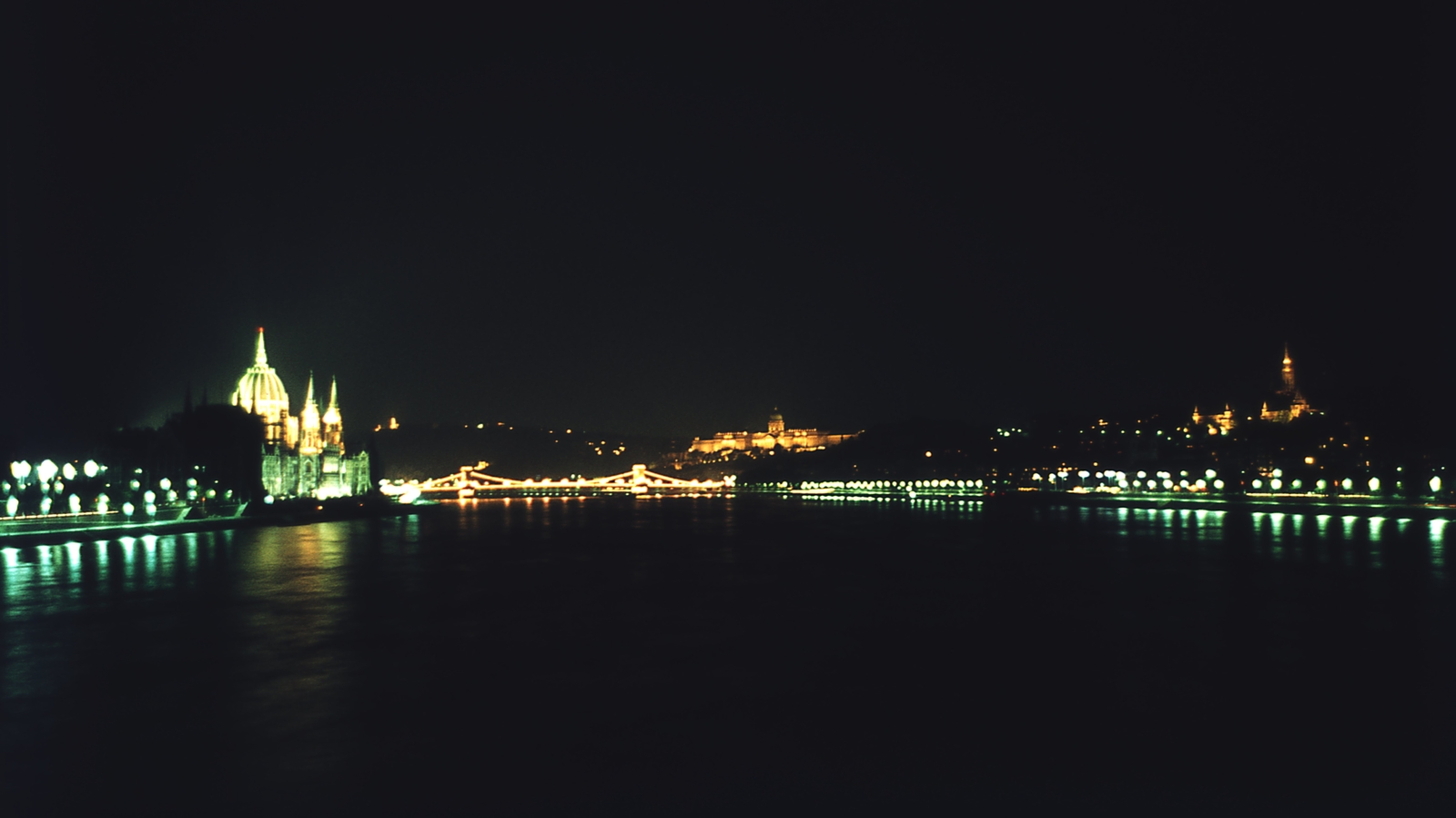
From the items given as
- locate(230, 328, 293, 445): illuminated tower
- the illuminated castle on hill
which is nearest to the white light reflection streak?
the illuminated castle on hill

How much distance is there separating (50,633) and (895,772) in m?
15.0

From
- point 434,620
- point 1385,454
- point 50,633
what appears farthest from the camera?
point 1385,454

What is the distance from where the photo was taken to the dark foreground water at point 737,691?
325 inches

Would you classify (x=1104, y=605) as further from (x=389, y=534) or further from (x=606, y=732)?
(x=389, y=534)

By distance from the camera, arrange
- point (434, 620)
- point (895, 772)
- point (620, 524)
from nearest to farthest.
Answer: point (895, 772), point (434, 620), point (620, 524)

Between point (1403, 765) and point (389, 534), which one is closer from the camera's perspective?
point (1403, 765)

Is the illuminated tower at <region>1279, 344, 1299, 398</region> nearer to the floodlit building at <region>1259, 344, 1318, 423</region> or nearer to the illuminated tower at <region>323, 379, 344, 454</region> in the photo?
the floodlit building at <region>1259, 344, 1318, 423</region>

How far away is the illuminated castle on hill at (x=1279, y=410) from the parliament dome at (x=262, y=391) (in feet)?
332

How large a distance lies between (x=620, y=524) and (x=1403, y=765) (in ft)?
173

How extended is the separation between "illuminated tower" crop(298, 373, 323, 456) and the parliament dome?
12.0 ft

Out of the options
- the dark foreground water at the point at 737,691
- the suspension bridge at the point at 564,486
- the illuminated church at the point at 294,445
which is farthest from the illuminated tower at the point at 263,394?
the dark foreground water at the point at 737,691

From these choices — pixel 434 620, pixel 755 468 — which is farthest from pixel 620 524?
pixel 755 468

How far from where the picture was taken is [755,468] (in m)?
196

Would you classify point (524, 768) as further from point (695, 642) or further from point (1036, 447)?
point (1036, 447)
